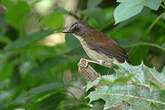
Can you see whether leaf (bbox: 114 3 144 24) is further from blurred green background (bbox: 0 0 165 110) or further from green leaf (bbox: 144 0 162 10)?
blurred green background (bbox: 0 0 165 110)

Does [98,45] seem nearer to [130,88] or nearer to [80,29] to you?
[80,29]

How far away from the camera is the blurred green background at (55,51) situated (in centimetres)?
396

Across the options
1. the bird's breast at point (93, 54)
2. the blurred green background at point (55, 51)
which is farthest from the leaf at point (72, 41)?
the bird's breast at point (93, 54)

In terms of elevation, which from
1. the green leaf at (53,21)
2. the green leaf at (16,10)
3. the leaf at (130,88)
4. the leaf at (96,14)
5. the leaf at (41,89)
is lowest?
the leaf at (130,88)

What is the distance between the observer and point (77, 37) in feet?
13.8

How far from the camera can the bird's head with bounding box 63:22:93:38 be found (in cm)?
418

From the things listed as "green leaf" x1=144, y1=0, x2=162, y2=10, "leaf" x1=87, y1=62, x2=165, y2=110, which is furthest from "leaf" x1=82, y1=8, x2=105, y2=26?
"leaf" x1=87, y1=62, x2=165, y2=110

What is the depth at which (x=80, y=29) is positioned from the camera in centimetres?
429

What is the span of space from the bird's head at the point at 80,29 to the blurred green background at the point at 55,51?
4.5 inches

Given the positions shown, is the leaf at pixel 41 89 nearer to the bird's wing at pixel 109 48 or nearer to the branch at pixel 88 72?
the bird's wing at pixel 109 48

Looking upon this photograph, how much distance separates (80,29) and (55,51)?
3.15ft

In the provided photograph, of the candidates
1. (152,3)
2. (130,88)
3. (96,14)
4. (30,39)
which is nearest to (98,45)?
(96,14)

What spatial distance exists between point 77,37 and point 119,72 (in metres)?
2.03

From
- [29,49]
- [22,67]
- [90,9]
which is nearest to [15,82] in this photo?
[22,67]
